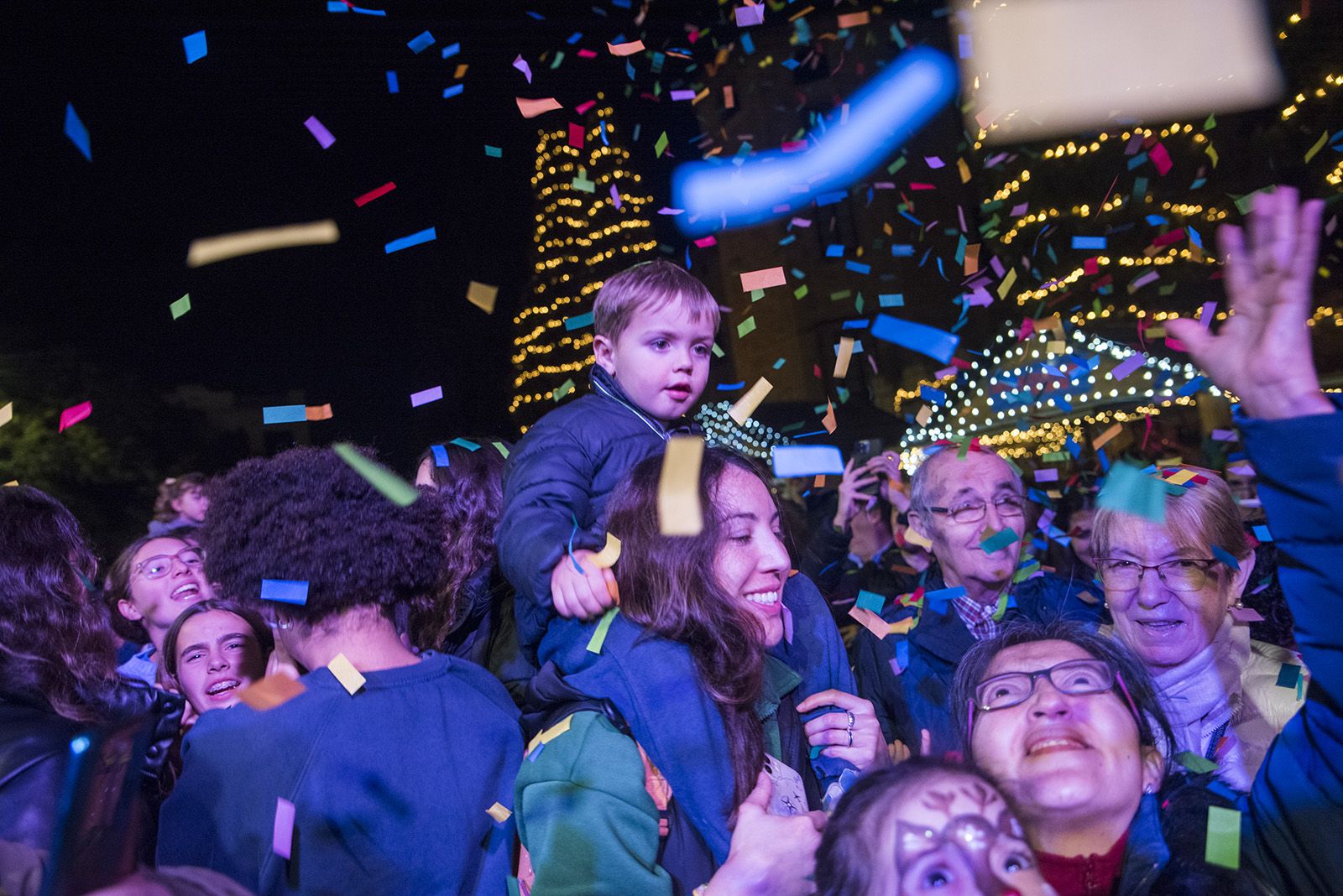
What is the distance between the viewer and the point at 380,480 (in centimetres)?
198

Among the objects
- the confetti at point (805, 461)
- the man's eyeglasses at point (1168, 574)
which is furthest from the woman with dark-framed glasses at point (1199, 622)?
the confetti at point (805, 461)

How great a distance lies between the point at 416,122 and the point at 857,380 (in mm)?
6706

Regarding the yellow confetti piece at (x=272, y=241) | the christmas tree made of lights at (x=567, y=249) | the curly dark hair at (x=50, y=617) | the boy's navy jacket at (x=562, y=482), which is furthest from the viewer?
the christmas tree made of lights at (x=567, y=249)

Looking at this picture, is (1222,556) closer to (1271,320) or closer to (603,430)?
(1271,320)

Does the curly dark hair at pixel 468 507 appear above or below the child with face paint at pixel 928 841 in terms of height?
above

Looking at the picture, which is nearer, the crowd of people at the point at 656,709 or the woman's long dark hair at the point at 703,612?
the crowd of people at the point at 656,709

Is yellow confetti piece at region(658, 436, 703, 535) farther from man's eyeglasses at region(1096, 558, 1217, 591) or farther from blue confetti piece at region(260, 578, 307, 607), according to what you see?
man's eyeglasses at region(1096, 558, 1217, 591)

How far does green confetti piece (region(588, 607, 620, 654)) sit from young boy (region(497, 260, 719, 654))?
2.7 inches

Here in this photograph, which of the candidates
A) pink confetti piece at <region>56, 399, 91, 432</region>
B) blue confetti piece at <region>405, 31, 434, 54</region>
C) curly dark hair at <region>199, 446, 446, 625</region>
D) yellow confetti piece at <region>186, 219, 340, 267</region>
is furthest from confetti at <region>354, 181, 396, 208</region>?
curly dark hair at <region>199, 446, 446, 625</region>

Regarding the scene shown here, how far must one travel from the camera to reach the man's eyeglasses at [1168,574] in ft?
7.66

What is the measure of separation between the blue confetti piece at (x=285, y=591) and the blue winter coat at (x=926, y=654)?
1588 mm

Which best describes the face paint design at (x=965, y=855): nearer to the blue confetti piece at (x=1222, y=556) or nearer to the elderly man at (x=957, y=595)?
the blue confetti piece at (x=1222, y=556)

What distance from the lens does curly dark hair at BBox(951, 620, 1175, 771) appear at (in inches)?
70.9

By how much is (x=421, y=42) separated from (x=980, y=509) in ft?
14.6
